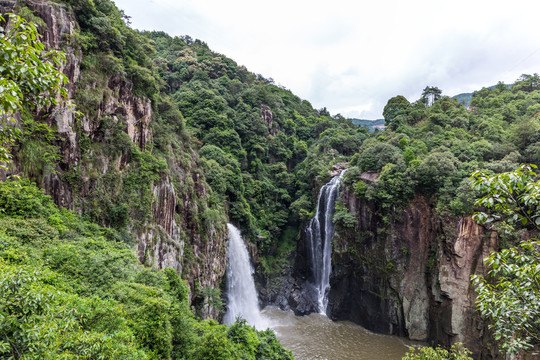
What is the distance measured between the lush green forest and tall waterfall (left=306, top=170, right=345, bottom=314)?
233 cm

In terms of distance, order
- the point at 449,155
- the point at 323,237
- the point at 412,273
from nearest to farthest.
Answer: the point at 449,155 → the point at 412,273 → the point at 323,237

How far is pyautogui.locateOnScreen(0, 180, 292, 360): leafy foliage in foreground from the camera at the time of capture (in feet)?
10.3

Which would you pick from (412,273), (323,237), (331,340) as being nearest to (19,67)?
(331,340)

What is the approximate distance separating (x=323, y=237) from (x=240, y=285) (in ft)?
33.3

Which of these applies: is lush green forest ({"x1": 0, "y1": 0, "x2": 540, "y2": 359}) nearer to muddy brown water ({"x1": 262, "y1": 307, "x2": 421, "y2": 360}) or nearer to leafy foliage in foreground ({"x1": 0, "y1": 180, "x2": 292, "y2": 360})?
leafy foliage in foreground ({"x1": 0, "y1": 180, "x2": 292, "y2": 360})

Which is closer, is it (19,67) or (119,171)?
(19,67)

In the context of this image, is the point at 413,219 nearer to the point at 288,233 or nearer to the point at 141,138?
the point at 288,233

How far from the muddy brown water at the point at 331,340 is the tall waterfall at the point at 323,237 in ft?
9.38

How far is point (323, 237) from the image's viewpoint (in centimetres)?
2816

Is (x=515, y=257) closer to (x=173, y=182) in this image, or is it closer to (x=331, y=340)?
(x=173, y=182)

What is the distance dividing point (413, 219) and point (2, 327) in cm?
2404

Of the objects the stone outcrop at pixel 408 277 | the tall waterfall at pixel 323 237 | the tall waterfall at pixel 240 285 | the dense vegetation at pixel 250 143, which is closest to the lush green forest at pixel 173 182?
the dense vegetation at pixel 250 143

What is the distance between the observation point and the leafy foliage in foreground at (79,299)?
3.12 meters

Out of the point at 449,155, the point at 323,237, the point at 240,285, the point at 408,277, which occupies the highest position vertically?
the point at 449,155
